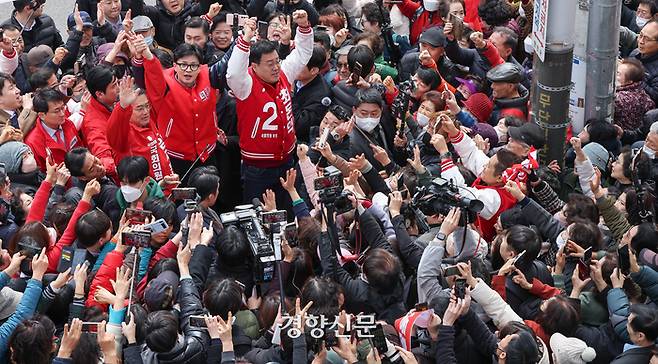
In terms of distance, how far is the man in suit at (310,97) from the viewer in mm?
8945

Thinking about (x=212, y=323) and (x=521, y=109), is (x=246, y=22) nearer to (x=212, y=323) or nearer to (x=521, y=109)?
(x=521, y=109)

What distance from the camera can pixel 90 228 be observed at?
664 centimetres

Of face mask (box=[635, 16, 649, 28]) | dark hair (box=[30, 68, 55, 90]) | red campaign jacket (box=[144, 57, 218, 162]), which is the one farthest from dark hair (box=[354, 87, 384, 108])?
face mask (box=[635, 16, 649, 28])

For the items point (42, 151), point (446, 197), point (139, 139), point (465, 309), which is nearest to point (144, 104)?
point (139, 139)

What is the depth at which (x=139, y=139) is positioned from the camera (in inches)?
316

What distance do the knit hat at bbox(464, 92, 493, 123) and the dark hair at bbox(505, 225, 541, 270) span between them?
2647mm

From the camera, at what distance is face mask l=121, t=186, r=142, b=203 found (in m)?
7.25

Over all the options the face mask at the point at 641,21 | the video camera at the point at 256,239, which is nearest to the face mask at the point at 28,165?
the video camera at the point at 256,239

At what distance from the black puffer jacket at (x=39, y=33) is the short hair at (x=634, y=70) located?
5.38 m

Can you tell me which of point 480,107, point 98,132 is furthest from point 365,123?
point 98,132

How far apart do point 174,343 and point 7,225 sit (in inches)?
82.7

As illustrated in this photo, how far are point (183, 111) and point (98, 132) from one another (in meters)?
0.64

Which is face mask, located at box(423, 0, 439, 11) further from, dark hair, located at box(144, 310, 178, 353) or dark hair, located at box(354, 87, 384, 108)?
dark hair, located at box(144, 310, 178, 353)

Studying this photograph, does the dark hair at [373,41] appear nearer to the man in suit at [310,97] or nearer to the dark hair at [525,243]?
the man in suit at [310,97]
